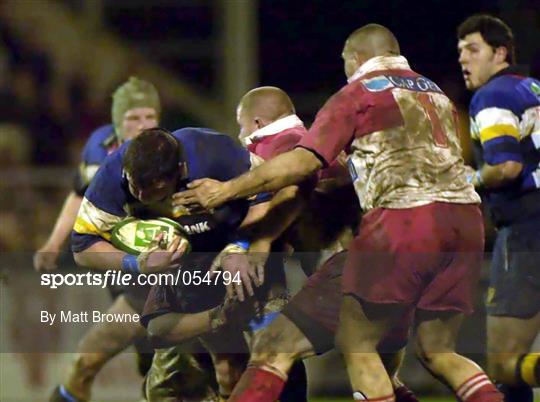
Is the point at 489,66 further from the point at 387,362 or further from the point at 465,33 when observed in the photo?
the point at 387,362

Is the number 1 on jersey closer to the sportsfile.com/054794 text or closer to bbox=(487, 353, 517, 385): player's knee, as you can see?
the sportsfile.com/054794 text

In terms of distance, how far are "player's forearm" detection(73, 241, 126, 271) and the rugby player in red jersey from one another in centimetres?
53

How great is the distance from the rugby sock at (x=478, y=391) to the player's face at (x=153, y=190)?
137 cm

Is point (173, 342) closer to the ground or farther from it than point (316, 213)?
closer to the ground

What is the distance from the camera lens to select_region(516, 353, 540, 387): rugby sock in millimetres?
5812

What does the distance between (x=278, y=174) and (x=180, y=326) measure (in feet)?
3.28

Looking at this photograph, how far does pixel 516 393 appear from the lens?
600 cm

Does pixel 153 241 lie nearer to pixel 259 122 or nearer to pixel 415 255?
pixel 259 122

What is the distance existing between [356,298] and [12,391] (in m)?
3.64

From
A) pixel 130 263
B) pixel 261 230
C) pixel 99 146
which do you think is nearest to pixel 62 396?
pixel 130 263

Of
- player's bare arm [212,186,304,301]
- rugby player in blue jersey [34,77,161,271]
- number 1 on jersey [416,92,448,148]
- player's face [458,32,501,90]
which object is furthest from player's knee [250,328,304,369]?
rugby player in blue jersey [34,77,161,271]

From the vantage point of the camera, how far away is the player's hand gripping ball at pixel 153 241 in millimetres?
5297

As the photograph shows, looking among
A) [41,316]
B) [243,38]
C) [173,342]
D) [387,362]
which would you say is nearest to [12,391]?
[41,316]

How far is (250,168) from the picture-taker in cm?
538
